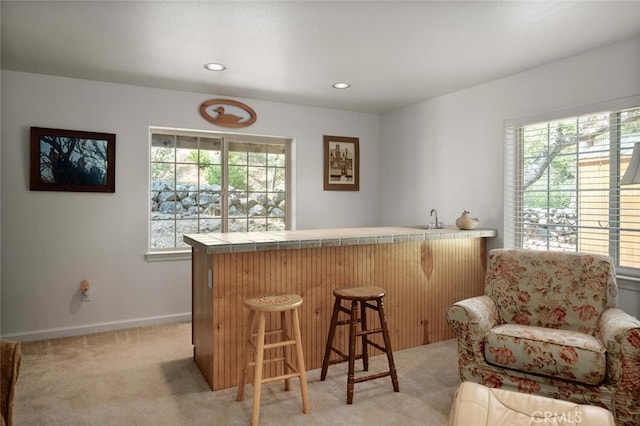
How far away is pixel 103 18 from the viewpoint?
8.19 feet

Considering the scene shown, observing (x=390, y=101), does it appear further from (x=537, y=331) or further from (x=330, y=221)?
(x=537, y=331)

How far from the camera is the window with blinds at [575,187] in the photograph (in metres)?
2.90

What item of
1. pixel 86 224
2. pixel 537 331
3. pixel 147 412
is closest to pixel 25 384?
pixel 147 412

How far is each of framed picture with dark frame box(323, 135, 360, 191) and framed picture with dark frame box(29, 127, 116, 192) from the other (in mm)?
2317

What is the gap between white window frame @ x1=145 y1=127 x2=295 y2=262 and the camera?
13.4 ft

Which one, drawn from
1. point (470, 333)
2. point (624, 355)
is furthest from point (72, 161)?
point (624, 355)

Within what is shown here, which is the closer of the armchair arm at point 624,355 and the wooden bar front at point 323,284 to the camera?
the armchair arm at point 624,355

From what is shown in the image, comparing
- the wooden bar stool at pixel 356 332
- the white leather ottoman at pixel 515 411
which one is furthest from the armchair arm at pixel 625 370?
the wooden bar stool at pixel 356 332

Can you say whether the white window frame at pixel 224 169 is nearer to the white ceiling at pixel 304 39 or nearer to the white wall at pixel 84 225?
the white wall at pixel 84 225

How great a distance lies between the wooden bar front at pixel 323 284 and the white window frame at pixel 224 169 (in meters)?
1.16

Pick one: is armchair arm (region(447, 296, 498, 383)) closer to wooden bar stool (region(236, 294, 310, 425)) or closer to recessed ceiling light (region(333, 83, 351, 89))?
wooden bar stool (region(236, 294, 310, 425))

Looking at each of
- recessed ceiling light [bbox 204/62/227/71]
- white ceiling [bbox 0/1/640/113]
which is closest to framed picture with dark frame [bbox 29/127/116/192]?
white ceiling [bbox 0/1/640/113]

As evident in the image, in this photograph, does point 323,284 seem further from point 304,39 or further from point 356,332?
point 304,39

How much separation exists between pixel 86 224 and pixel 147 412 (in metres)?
2.14
